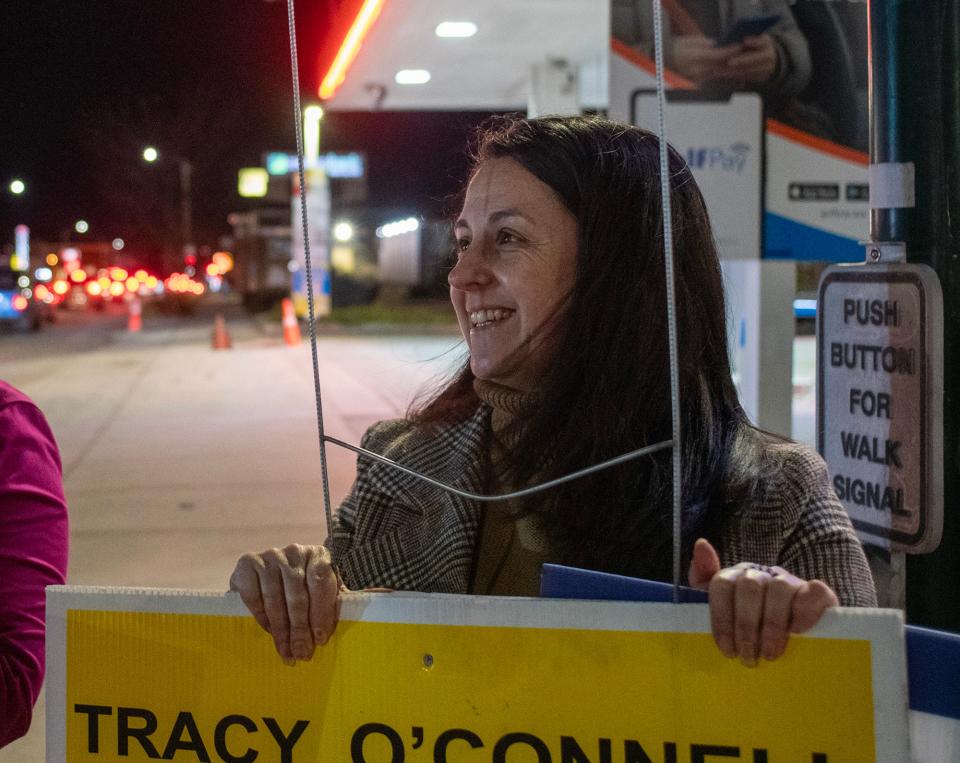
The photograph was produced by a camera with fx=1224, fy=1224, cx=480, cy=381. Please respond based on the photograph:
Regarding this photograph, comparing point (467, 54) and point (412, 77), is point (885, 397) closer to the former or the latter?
point (467, 54)

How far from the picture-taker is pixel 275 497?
9070 mm

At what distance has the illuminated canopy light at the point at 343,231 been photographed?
46656 millimetres

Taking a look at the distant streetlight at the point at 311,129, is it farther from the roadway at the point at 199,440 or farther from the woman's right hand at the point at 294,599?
the woman's right hand at the point at 294,599

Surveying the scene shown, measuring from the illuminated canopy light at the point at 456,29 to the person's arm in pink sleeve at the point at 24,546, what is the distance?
8.62m

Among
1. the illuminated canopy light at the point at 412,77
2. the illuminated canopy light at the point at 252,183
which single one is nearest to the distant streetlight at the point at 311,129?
the illuminated canopy light at the point at 412,77

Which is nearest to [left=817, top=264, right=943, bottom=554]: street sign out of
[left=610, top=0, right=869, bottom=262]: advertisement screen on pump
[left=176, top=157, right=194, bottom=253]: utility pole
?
[left=610, top=0, right=869, bottom=262]: advertisement screen on pump

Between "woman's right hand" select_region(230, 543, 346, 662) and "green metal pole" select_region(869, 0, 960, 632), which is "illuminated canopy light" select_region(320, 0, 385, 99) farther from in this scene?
"woman's right hand" select_region(230, 543, 346, 662)

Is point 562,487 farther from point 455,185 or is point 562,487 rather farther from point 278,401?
point 278,401

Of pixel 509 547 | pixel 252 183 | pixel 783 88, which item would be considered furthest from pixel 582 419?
pixel 252 183

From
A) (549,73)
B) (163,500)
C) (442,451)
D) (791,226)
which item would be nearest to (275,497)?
(163,500)

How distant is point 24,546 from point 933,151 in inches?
89.3

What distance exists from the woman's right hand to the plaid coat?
0.62 feet

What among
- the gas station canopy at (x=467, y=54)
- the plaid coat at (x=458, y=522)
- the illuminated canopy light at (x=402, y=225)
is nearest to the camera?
the plaid coat at (x=458, y=522)

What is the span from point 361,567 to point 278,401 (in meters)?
13.3
